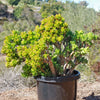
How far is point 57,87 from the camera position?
2508 millimetres

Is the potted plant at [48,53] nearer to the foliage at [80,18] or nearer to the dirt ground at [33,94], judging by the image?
the dirt ground at [33,94]

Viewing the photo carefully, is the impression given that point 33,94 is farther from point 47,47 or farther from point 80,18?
point 80,18

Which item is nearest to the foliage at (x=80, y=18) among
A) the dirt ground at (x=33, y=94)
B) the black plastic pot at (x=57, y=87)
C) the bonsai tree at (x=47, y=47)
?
the dirt ground at (x=33, y=94)

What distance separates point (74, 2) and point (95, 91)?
6526mm

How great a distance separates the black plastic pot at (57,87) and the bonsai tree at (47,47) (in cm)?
17

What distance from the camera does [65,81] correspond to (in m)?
2.49

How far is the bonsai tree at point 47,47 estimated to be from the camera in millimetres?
2281

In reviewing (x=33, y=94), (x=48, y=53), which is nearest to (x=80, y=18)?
(x=33, y=94)

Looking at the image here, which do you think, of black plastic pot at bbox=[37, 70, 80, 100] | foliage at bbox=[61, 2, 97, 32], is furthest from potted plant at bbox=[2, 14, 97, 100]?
foliage at bbox=[61, 2, 97, 32]

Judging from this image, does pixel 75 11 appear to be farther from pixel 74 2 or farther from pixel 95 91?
pixel 95 91

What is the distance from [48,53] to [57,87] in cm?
51

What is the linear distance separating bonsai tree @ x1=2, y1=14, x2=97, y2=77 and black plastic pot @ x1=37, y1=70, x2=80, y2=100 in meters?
0.17

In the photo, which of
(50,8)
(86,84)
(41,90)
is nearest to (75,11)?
A: (86,84)

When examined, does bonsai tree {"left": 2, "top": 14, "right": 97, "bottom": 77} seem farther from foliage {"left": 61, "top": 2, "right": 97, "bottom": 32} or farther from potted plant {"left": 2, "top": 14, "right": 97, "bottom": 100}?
foliage {"left": 61, "top": 2, "right": 97, "bottom": 32}
